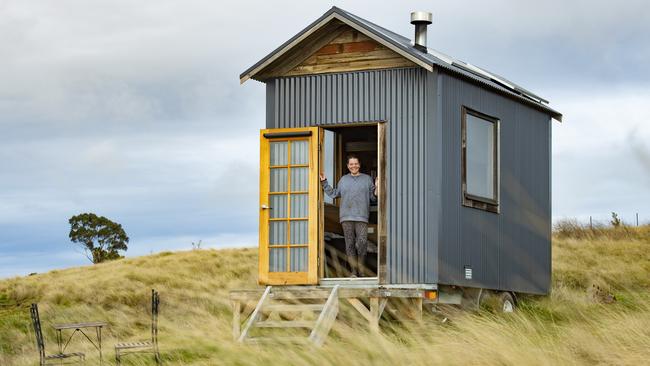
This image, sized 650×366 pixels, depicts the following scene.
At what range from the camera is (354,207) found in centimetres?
1470

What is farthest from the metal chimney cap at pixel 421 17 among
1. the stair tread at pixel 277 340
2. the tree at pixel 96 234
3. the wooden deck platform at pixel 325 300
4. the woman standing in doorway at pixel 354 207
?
the tree at pixel 96 234

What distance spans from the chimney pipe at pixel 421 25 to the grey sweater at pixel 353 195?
2.34m

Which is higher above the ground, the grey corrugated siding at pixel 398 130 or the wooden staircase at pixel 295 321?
the grey corrugated siding at pixel 398 130

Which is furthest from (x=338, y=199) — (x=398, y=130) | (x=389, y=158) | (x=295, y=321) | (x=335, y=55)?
(x=295, y=321)

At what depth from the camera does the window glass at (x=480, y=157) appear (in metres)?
15.4

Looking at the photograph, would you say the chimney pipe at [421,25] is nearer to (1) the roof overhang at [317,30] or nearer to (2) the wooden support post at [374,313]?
(1) the roof overhang at [317,30]

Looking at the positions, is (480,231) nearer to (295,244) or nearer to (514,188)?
(514,188)

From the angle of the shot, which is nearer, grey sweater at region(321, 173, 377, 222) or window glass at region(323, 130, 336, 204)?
grey sweater at region(321, 173, 377, 222)

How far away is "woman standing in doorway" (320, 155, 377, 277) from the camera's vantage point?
14703 mm

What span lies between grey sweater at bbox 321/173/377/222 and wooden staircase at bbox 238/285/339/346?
1.10m

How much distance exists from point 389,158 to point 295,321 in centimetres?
262

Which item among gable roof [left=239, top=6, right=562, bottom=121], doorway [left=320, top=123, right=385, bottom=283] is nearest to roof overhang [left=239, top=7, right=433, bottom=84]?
gable roof [left=239, top=6, right=562, bottom=121]

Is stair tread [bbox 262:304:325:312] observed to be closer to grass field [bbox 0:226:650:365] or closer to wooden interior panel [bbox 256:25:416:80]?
grass field [bbox 0:226:650:365]

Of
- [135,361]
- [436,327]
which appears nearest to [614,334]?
Result: [436,327]
